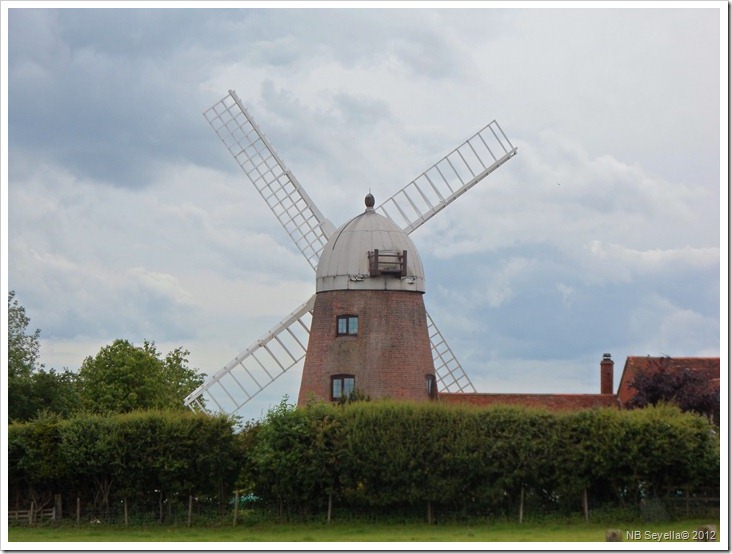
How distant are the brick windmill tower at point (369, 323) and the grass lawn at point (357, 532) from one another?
543cm

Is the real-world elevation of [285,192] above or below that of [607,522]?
above

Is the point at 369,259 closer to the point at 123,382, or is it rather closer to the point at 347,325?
the point at 347,325

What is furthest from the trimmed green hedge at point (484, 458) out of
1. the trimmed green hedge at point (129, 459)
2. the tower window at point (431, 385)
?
the tower window at point (431, 385)

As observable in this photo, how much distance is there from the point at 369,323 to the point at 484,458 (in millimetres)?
6620

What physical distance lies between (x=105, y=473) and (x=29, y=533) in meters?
3.44

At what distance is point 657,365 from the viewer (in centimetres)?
4859

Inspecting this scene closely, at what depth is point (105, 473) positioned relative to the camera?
4225 cm

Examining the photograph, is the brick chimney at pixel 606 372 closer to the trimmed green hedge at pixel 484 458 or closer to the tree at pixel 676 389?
the tree at pixel 676 389

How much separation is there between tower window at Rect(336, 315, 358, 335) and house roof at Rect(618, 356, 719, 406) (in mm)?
11788

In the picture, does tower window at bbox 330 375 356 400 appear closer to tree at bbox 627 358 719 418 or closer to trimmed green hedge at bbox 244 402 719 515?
trimmed green hedge at bbox 244 402 719 515

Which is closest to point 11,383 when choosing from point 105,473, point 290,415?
point 105,473

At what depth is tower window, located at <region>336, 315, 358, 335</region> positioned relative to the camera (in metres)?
44.5

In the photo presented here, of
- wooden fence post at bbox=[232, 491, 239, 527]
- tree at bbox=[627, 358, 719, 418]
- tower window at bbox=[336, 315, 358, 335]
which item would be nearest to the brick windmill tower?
tower window at bbox=[336, 315, 358, 335]

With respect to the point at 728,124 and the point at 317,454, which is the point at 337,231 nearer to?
the point at 317,454
